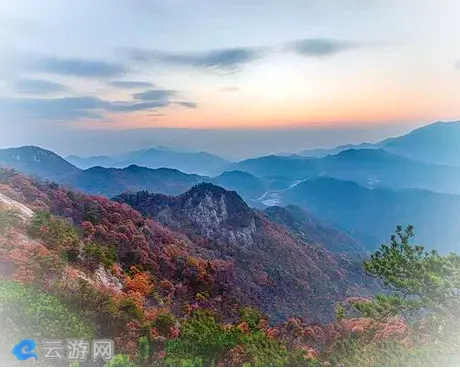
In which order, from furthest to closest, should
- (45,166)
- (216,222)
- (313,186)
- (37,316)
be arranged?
(313,186) < (216,222) < (45,166) < (37,316)

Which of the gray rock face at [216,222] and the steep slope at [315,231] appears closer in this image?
the gray rock face at [216,222]

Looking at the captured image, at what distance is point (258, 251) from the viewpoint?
70.0 feet

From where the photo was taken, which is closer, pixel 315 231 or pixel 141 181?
pixel 141 181

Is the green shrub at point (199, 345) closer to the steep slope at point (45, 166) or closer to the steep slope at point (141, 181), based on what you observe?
the steep slope at point (45, 166)

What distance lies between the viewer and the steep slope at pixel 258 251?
1565 centimetres

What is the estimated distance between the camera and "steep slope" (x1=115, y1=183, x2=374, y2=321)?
15648 millimetres

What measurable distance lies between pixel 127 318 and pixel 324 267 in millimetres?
20577

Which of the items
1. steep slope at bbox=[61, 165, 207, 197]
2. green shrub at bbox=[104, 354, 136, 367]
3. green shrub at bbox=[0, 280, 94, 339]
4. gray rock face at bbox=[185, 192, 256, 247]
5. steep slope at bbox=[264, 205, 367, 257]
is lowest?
steep slope at bbox=[264, 205, 367, 257]

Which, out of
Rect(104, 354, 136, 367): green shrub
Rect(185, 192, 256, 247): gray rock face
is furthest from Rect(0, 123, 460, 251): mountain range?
Rect(104, 354, 136, 367): green shrub

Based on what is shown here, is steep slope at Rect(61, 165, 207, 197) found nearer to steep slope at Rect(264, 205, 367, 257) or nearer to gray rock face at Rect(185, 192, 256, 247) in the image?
gray rock face at Rect(185, 192, 256, 247)

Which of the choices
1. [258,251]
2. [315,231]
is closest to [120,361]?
[258,251]

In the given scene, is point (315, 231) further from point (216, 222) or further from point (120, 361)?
point (120, 361)

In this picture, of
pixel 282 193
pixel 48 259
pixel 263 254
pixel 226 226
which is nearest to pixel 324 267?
pixel 263 254

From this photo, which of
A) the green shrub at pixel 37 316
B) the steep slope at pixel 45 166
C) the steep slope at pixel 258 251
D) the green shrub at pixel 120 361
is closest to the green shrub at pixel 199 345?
the green shrub at pixel 120 361
